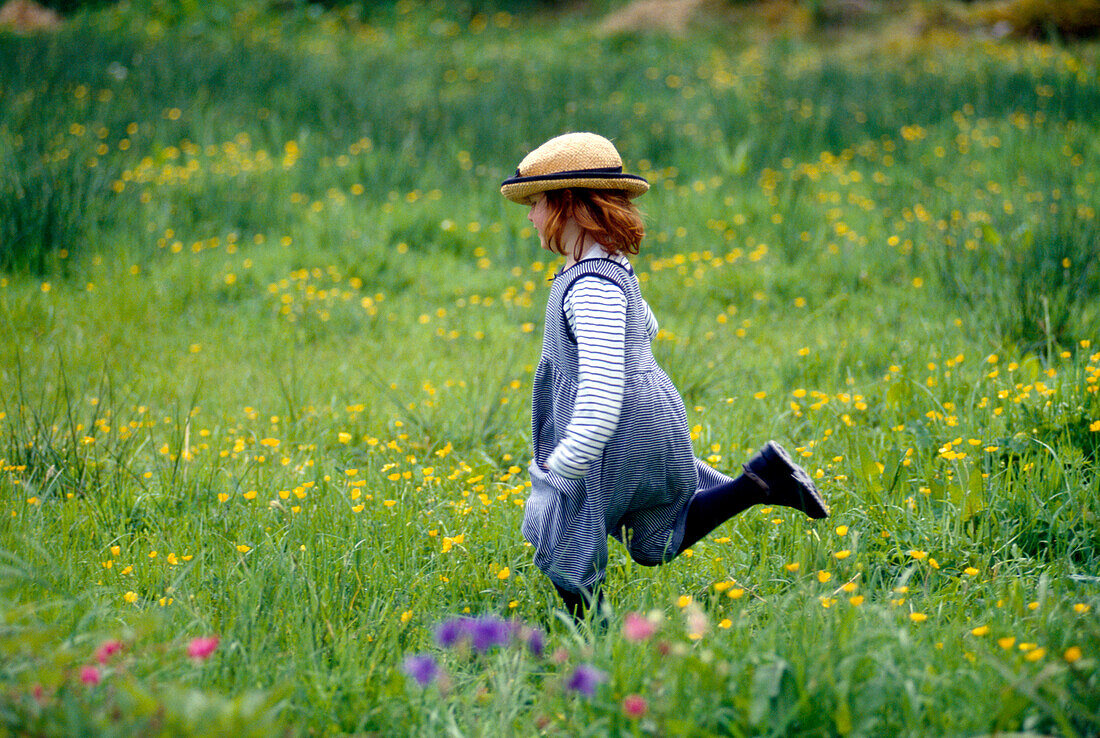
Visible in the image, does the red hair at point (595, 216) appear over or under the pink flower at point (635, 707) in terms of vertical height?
over

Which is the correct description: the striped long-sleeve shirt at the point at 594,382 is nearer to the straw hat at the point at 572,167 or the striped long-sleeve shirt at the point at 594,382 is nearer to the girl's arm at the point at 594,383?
the girl's arm at the point at 594,383

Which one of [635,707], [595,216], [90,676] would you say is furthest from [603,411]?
[90,676]

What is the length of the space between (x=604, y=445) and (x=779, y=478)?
22.6 inches

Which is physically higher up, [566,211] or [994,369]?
[566,211]

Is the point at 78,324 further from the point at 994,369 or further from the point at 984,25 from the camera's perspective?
the point at 984,25

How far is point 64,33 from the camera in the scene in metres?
10.4

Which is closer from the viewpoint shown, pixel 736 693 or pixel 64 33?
pixel 736 693

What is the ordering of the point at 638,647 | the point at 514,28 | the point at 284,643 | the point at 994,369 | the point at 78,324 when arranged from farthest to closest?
the point at 514,28 → the point at 78,324 → the point at 994,369 → the point at 284,643 → the point at 638,647

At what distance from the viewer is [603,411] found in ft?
6.19

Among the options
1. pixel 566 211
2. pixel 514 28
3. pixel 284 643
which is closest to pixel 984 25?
pixel 514 28

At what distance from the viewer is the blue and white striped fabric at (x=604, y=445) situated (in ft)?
6.62

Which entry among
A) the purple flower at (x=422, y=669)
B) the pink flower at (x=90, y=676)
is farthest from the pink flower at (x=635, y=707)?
the pink flower at (x=90, y=676)

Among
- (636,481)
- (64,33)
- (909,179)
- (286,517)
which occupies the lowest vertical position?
(286,517)

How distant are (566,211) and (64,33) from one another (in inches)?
437
